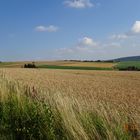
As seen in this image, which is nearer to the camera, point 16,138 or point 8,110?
point 16,138

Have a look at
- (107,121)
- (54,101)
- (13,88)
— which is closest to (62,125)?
(107,121)

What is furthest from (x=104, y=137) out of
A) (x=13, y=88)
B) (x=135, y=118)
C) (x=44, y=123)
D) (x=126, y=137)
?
(x=13, y=88)

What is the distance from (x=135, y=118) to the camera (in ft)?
Answer: 18.8

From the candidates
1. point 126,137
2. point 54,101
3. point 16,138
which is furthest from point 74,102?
point 126,137

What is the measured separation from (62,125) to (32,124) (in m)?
0.64

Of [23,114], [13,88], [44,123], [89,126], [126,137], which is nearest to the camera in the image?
[126,137]

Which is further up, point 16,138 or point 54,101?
point 54,101

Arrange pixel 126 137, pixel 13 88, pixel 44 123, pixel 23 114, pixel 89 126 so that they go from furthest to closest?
1. pixel 13 88
2. pixel 23 114
3. pixel 44 123
4. pixel 89 126
5. pixel 126 137

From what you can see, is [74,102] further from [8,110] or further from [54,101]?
[8,110]

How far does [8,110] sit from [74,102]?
134 centimetres

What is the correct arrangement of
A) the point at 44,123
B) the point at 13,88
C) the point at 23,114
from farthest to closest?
the point at 13,88 < the point at 23,114 < the point at 44,123

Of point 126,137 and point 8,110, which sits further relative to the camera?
point 8,110

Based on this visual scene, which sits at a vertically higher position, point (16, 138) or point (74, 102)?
point (74, 102)

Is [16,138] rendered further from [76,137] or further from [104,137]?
[104,137]
